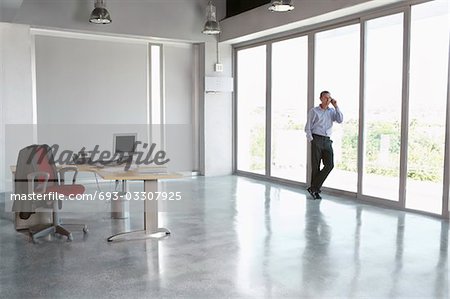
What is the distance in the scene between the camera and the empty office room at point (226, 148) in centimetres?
408

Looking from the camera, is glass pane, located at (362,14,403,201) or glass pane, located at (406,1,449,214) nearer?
glass pane, located at (406,1,449,214)

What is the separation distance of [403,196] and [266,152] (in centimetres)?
337

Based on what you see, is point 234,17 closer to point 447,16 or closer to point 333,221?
point 447,16

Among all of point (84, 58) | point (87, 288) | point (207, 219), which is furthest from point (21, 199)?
point (84, 58)

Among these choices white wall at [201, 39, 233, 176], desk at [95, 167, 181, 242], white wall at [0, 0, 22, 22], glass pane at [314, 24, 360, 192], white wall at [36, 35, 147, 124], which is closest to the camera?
desk at [95, 167, 181, 242]

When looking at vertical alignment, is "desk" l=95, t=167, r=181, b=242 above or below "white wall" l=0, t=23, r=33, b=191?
below

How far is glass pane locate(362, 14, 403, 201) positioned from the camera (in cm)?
652

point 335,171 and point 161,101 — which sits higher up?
point 161,101

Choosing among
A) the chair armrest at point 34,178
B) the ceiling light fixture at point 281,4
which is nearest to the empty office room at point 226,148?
the chair armrest at point 34,178

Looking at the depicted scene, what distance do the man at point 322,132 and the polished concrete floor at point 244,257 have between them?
80 centimetres

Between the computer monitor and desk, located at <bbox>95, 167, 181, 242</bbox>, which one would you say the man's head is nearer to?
the computer monitor

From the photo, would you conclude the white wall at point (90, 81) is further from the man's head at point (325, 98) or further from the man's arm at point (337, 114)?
the man's arm at point (337, 114)

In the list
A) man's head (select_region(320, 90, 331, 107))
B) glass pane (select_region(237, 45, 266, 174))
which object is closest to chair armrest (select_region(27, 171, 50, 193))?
man's head (select_region(320, 90, 331, 107))

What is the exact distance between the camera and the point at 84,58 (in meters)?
8.48
